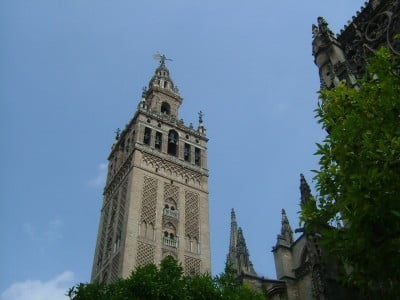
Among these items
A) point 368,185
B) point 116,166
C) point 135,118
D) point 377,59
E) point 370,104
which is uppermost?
point 135,118

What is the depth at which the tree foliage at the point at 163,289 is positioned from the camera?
45.4ft

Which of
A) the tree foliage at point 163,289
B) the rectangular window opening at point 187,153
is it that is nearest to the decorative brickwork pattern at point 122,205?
the rectangular window opening at point 187,153

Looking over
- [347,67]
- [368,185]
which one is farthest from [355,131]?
[347,67]

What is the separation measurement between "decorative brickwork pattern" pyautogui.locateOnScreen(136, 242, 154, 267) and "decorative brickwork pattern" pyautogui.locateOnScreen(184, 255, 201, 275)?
248cm

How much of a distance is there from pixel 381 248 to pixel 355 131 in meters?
1.92

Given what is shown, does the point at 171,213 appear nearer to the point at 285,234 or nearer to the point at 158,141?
the point at 158,141

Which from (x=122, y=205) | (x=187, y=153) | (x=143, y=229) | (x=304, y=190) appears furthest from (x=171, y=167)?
(x=304, y=190)

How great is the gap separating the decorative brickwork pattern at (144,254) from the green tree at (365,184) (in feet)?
71.6

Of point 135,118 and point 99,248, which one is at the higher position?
point 135,118

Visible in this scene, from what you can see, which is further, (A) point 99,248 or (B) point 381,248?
(A) point 99,248

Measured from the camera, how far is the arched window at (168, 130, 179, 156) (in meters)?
38.3

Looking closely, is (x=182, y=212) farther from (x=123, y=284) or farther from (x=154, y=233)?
(x=123, y=284)

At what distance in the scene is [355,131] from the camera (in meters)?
7.84

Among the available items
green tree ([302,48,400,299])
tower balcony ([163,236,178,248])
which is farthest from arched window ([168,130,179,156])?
green tree ([302,48,400,299])
